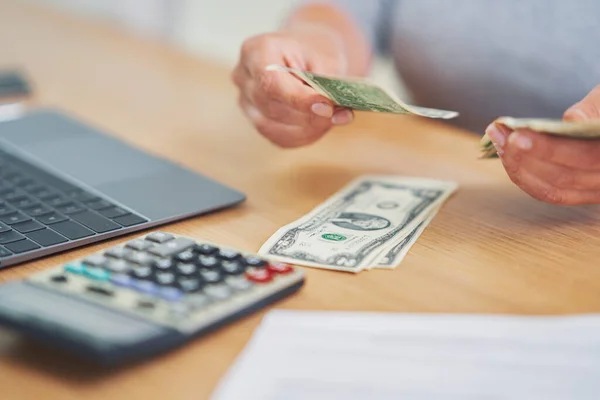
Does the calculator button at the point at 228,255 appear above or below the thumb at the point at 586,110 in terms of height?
below

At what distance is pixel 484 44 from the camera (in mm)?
1047

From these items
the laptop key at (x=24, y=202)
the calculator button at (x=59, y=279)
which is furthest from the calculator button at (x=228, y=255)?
the laptop key at (x=24, y=202)

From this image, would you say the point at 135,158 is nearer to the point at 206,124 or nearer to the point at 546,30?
the point at 206,124

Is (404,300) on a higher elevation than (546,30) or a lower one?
lower

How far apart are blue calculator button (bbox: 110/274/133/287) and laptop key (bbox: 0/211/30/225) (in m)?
0.16

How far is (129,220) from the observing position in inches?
26.3

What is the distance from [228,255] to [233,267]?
2 centimetres

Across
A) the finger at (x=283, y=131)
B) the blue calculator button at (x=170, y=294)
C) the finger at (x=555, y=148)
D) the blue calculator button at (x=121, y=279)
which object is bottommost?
the blue calculator button at (x=121, y=279)

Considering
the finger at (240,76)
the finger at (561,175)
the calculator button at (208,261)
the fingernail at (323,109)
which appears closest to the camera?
the calculator button at (208,261)

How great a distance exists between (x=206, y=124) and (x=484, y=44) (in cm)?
38

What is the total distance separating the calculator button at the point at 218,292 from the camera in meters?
0.50

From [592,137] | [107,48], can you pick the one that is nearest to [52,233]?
[592,137]

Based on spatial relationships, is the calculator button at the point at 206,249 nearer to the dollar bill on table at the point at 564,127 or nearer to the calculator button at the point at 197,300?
the calculator button at the point at 197,300

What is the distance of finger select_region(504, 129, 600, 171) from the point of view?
0.62 meters
